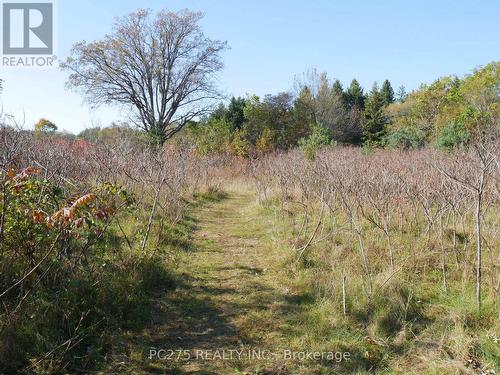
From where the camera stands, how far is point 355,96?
1481 inches

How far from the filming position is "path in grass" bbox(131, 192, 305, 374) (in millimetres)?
2984

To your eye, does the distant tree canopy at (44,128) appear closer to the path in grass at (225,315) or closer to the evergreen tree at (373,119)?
the path in grass at (225,315)

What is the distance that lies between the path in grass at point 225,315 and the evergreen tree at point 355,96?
34149mm

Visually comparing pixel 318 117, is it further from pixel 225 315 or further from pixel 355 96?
pixel 225 315

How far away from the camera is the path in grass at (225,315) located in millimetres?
2984

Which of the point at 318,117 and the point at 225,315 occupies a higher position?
the point at 318,117

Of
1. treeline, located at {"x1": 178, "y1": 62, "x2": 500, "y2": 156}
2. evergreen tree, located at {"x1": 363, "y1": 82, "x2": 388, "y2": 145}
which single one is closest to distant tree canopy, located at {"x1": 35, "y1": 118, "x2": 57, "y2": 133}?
treeline, located at {"x1": 178, "y1": 62, "x2": 500, "y2": 156}

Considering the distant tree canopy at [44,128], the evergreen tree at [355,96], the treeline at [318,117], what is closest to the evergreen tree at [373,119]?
the treeline at [318,117]

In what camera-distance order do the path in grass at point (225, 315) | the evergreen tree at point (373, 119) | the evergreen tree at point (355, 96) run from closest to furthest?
1. the path in grass at point (225, 315)
2. the evergreen tree at point (373, 119)
3. the evergreen tree at point (355, 96)

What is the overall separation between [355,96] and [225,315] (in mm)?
37032

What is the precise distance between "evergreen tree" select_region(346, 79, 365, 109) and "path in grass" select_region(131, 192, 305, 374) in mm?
34149

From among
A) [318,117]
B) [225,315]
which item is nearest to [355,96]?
[318,117]

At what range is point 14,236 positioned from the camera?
3.13 m

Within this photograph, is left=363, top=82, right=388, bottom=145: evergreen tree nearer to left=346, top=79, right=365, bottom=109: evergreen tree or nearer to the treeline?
the treeline
